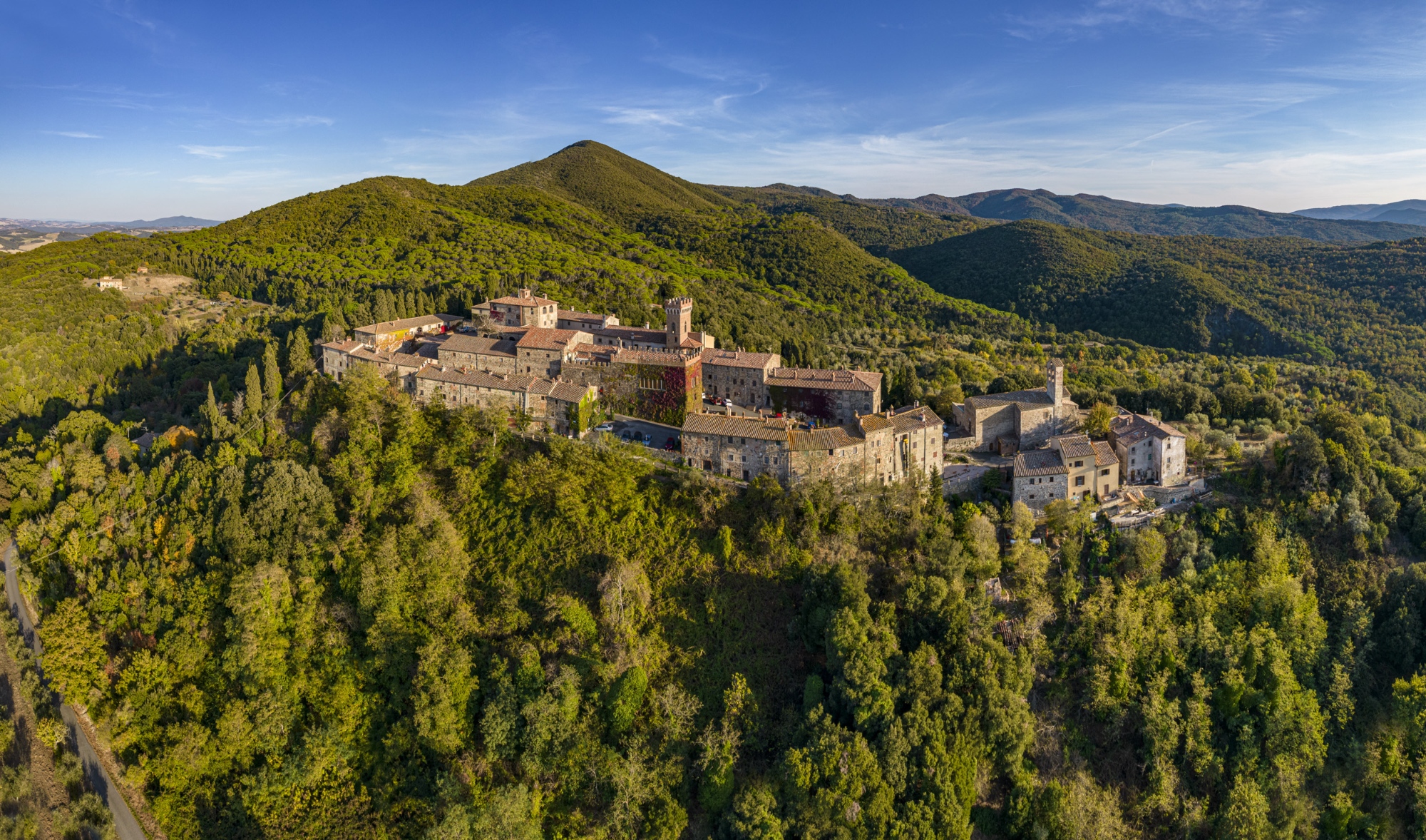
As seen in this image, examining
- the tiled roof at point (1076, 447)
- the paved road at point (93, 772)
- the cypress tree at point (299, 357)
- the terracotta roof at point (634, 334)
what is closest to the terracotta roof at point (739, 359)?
the terracotta roof at point (634, 334)

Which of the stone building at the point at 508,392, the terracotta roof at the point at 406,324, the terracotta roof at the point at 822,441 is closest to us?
the terracotta roof at the point at 822,441

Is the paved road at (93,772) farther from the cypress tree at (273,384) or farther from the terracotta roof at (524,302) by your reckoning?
the terracotta roof at (524,302)

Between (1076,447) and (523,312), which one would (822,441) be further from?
(523,312)

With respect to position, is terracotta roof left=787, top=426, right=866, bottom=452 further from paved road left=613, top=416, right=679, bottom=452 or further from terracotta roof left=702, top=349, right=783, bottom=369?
terracotta roof left=702, top=349, right=783, bottom=369

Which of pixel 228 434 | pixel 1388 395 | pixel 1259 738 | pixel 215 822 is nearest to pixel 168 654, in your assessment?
pixel 215 822

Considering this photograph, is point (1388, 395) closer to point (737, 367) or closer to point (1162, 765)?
point (1162, 765)

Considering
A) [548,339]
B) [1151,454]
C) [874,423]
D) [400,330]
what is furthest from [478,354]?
[1151,454]

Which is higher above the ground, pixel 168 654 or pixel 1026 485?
pixel 1026 485
